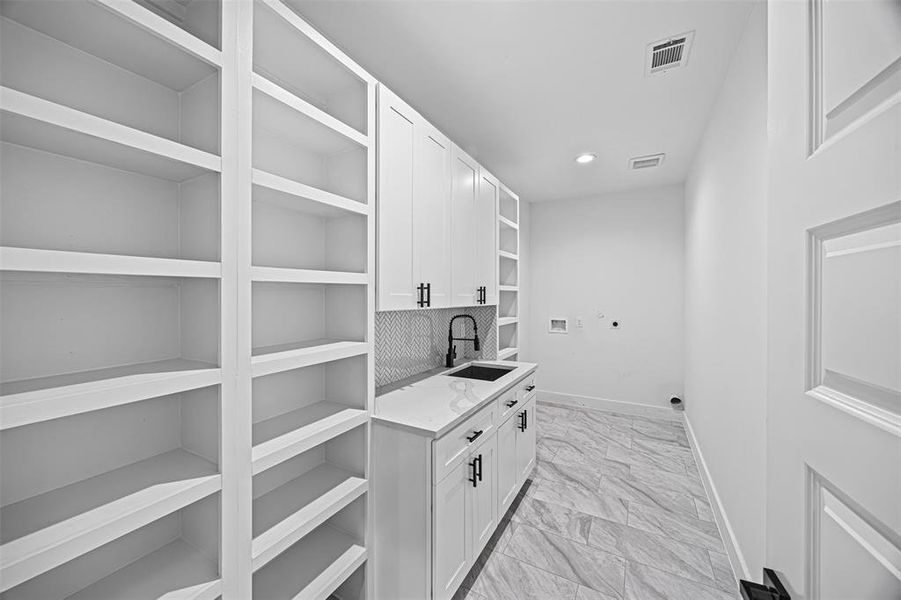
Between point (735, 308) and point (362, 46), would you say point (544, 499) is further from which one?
point (362, 46)

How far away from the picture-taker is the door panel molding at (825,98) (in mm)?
427

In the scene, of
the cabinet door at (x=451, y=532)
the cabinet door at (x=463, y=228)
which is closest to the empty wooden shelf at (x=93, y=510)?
the cabinet door at (x=451, y=532)

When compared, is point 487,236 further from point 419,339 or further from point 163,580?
point 163,580

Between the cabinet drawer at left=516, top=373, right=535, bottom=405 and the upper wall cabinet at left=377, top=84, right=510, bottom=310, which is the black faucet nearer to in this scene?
the upper wall cabinet at left=377, top=84, right=510, bottom=310

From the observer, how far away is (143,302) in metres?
1.21

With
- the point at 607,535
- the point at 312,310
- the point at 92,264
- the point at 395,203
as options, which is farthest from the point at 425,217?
the point at 607,535

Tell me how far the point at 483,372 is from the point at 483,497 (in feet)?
3.40

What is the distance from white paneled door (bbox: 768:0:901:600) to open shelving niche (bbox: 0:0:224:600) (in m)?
1.36

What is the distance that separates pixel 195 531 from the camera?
1.20 meters

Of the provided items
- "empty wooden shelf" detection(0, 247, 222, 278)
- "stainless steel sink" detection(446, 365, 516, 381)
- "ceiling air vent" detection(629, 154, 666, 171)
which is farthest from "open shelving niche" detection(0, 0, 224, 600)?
"ceiling air vent" detection(629, 154, 666, 171)

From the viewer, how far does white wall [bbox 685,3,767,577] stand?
5.06ft

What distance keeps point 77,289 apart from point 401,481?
1327 millimetres

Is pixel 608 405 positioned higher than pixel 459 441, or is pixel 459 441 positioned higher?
pixel 459 441

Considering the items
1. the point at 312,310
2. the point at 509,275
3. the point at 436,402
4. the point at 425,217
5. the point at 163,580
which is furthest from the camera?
the point at 509,275
